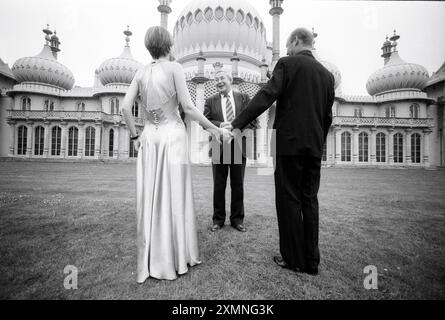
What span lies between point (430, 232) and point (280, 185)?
2675 mm

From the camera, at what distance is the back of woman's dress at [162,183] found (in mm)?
2117

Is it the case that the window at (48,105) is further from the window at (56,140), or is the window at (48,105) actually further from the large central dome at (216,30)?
the large central dome at (216,30)

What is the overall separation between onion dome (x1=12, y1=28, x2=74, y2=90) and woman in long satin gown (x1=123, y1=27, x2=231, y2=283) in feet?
133

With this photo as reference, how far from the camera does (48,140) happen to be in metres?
29.2

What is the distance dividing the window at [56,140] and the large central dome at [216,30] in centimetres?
1826

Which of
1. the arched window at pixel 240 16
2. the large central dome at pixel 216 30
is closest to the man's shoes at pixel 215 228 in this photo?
the large central dome at pixel 216 30

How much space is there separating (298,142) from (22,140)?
37583 millimetres

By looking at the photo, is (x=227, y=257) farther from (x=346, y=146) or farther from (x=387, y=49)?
(x=387, y=49)

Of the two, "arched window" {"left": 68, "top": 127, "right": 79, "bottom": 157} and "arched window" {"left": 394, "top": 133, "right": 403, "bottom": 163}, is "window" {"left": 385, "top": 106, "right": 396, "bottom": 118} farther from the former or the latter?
"arched window" {"left": 68, "top": 127, "right": 79, "bottom": 157}

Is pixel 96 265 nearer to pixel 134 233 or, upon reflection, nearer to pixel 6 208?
pixel 134 233

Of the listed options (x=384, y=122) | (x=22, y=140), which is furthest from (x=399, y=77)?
(x=22, y=140)

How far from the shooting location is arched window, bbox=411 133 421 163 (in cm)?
3014

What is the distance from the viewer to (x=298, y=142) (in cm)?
222

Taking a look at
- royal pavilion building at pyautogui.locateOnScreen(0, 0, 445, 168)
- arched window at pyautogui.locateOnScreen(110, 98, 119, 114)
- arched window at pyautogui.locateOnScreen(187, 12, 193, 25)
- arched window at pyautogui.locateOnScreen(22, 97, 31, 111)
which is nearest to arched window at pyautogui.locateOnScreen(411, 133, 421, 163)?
royal pavilion building at pyautogui.locateOnScreen(0, 0, 445, 168)
